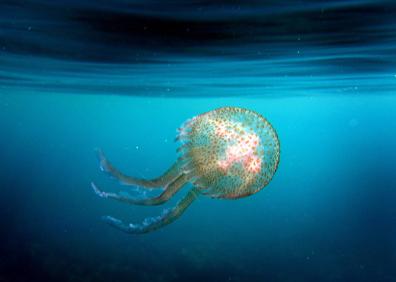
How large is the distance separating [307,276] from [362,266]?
3.19 m

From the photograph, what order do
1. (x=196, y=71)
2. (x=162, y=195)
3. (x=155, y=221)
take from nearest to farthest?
(x=155, y=221) → (x=162, y=195) → (x=196, y=71)

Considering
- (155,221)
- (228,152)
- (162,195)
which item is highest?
(228,152)

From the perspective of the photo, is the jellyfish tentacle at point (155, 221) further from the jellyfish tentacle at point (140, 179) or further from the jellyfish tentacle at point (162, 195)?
the jellyfish tentacle at point (140, 179)

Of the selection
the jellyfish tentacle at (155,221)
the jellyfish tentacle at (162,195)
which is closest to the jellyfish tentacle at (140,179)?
the jellyfish tentacle at (162,195)

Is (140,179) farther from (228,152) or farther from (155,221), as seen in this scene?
(228,152)

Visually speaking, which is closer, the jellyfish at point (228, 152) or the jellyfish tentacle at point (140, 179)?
the jellyfish at point (228, 152)

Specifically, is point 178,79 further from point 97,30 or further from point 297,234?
point 297,234

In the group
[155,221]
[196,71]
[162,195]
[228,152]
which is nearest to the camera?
[228,152]

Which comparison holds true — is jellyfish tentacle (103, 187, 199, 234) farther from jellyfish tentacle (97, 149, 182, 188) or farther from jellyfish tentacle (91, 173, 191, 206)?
jellyfish tentacle (97, 149, 182, 188)

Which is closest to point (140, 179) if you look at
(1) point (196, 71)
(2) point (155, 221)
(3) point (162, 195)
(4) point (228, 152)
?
(3) point (162, 195)

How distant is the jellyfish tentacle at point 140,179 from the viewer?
15.3 ft

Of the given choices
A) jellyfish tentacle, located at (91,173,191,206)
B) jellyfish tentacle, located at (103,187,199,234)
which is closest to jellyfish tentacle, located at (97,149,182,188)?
jellyfish tentacle, located at (91,173,191,206)

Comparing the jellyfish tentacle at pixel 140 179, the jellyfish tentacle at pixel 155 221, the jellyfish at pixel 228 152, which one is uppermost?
the jellyfish at pixel 228 152

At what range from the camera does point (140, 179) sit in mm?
4762
